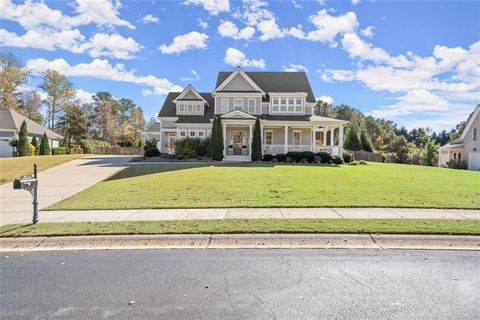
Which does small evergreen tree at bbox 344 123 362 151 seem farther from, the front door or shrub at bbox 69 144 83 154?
shrub at bbox 69 144 83 154

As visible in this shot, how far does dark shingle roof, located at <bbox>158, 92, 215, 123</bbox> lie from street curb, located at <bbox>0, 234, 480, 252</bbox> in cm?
2674

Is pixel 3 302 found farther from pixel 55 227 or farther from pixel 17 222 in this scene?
pixel 17 222

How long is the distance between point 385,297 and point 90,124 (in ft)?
226

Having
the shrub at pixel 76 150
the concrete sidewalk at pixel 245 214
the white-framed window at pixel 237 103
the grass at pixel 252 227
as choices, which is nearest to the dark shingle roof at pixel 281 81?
the white-framed window at pixel 237 103

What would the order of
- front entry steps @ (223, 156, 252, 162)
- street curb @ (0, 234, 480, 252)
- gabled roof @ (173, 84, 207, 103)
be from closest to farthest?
street curb @ (0, 234, 480, 252), front entry steps @ (223, 156, 252, 162), gabled roof @ (173, 84, 207, 103)

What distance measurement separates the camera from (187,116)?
33.9 meters

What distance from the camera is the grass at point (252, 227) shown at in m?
6.36

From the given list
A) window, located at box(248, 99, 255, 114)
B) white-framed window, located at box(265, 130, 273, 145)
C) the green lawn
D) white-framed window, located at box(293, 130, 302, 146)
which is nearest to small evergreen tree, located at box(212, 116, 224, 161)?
window, located at box(248, 99, 255, 114)

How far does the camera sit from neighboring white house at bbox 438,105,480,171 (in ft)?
121

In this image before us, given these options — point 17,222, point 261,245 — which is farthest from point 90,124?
point 261,245

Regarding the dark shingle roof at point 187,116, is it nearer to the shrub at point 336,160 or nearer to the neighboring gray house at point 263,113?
the neighboring gray house at point 263,113

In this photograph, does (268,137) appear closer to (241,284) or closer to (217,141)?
(217,141)

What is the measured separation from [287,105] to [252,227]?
26.9 metres

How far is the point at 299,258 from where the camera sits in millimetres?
5188
